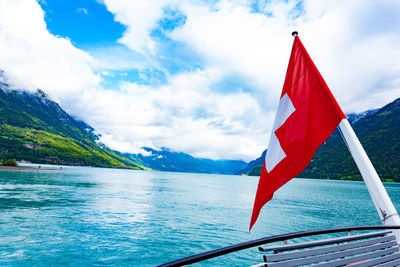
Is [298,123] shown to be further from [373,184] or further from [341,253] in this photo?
[341,253]

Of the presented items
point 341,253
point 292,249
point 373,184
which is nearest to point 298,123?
point 373,184

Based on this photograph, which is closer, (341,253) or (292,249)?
(292,249)

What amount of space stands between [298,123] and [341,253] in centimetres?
262

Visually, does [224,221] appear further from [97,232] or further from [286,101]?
[286,101]

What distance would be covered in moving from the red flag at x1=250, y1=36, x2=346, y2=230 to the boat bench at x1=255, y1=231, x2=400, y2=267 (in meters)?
1.30

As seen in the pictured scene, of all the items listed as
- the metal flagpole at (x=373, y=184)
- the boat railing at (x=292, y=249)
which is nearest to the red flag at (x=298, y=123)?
the metal flagpole at (x=373, y=184)

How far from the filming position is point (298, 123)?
5.31 m

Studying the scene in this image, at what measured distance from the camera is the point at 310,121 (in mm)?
5223

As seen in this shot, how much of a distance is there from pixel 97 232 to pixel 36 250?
5.95 m

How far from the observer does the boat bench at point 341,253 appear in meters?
3.36

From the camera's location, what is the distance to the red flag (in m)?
4.98

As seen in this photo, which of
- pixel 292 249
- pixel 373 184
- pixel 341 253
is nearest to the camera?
pixel 292 249

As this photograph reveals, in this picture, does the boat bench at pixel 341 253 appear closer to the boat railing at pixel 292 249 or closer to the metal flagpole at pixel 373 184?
the boat railing at pixel 292 249

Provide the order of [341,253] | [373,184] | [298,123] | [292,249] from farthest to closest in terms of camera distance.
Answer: [298,123], [373,184], [341,253], [292,249]
